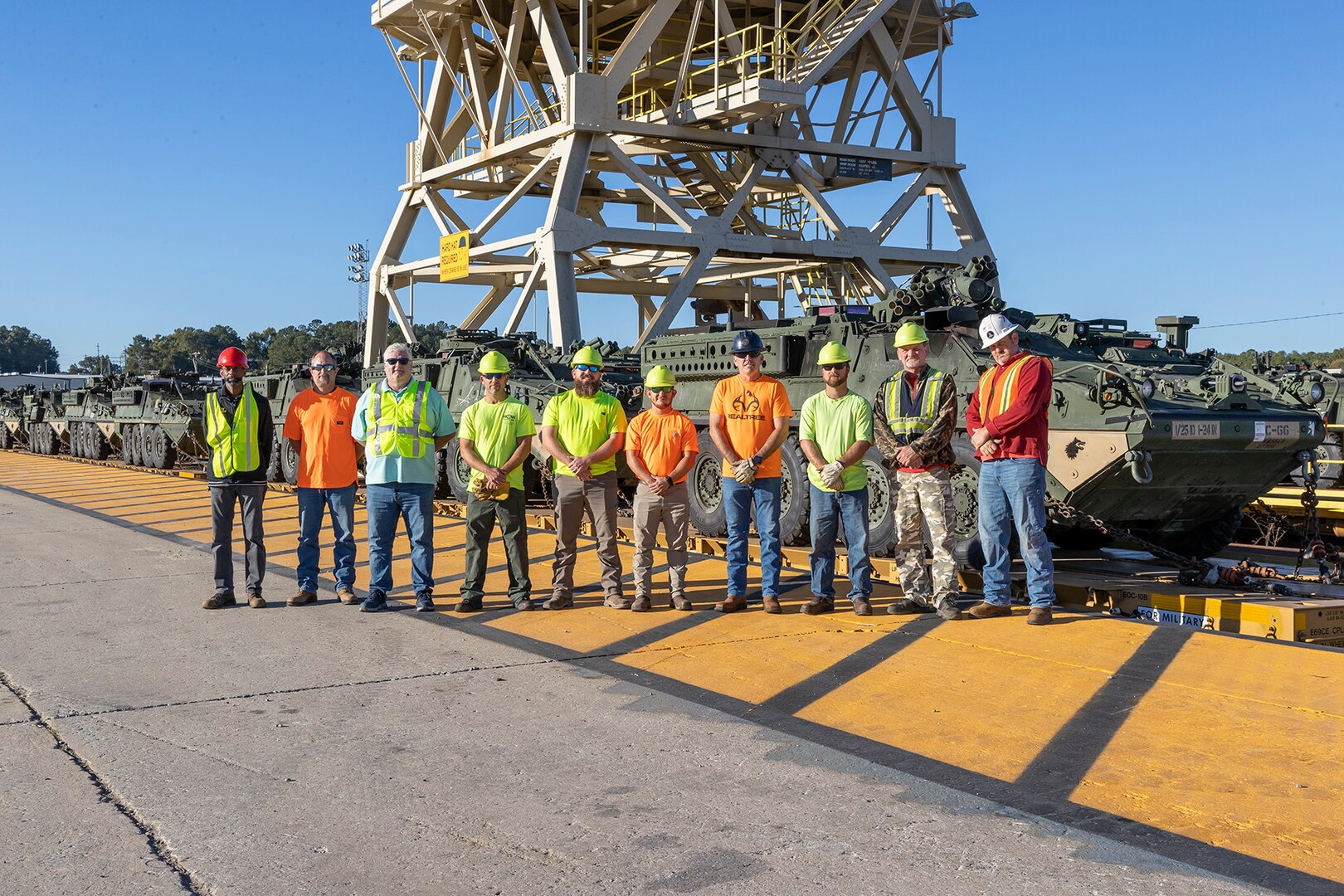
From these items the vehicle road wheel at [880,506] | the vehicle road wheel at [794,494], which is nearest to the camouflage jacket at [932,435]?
the vehicle road wheel at [880,506]

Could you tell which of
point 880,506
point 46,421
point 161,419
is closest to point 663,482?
point 880,506

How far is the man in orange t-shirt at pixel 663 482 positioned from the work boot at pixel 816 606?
827mm

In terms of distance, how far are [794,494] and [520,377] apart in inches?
258

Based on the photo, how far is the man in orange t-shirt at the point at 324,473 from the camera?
30.5 feet

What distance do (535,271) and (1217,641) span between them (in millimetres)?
22180

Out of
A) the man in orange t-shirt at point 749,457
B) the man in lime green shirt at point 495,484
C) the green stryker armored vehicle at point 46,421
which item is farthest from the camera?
the green stryker armored vehicle at point 46,421

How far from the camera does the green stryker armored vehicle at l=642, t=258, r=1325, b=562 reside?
380 inches

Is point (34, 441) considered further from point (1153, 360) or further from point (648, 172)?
point (1153, 360)

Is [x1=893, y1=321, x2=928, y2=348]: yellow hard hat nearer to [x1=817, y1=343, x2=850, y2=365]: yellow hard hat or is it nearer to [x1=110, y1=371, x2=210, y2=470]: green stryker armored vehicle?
[x1=817, y1=343, x2=850, y2=365]: yellow hard hat

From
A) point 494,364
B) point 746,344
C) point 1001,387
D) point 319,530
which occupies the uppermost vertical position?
point 746,344

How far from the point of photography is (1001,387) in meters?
8.20

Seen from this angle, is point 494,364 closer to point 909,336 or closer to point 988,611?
point 909,336

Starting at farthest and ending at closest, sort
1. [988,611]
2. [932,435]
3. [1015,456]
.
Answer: [932,435] → [988,611] → [1015,456]

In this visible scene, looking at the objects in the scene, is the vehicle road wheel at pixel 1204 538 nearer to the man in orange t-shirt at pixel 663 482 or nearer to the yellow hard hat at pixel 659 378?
the man in orange t-shirt at pixel 663 482
